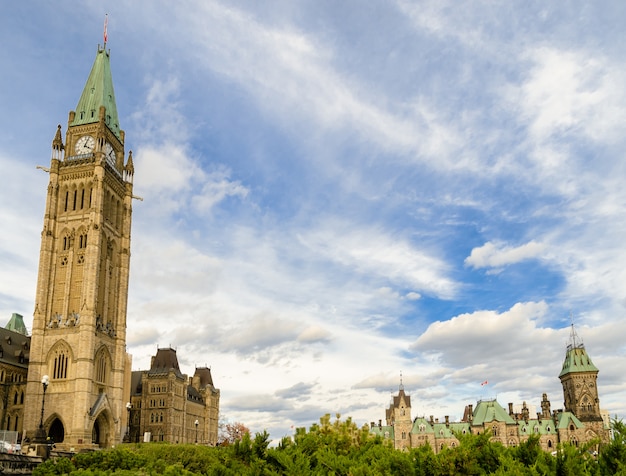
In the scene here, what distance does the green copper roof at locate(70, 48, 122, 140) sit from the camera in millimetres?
77594

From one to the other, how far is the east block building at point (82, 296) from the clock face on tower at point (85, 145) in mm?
155

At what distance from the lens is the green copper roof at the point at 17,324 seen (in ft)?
324

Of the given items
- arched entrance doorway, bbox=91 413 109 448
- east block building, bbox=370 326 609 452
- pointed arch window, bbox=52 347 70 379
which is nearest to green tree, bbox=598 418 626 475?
pointed arch window, bbox=52 347 70 379

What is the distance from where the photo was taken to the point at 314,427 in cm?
2067

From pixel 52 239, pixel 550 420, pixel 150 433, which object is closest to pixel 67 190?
pixel 52 239

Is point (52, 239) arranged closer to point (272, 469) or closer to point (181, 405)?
point (181, 405)

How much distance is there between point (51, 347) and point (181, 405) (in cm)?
3599

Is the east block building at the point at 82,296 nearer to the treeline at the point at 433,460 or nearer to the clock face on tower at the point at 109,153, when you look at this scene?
the clock face on tower at the point at 109,153

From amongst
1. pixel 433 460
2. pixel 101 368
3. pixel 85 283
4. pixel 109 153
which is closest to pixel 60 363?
pixel 101 368

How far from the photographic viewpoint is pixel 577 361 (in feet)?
393

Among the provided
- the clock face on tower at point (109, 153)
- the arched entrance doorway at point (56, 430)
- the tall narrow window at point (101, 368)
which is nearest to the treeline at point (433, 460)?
the tall narrow window at point (101, 368)

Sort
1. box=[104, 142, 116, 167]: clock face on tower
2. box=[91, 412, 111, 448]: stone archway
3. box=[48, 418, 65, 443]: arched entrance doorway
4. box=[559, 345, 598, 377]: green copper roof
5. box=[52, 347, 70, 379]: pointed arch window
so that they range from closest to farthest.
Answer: box=[48, 418, 65, 443]: arched entrance doorway → box=[52, 347, 70, 379]: pointed arch window → box=[91, 412, 111, 448]: stone archway → box=[104, 142, 116, 167]: clock face on tower → box=[559, 345, 598, 377]: green copper roof

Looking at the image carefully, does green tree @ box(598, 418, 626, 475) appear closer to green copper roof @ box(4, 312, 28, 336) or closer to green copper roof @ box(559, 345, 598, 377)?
green copper roof @ box(4, 312, 28, 336)

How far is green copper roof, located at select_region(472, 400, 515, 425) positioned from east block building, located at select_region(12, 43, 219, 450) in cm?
6516
